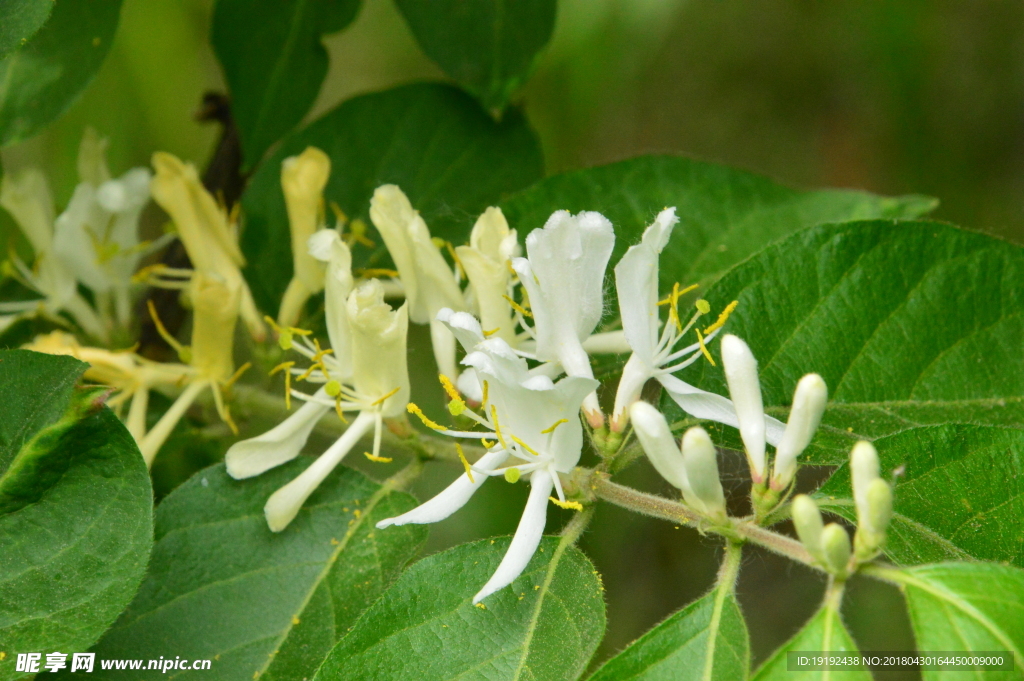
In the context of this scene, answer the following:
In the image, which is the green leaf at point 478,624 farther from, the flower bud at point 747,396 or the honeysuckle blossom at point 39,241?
the honeysuckle blossom at point 39,241

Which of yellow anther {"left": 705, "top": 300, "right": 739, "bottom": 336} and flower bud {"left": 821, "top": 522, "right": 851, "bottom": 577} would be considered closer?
flower bud {"left": 821, "top": 522, "right": 851, "bottom": 577}

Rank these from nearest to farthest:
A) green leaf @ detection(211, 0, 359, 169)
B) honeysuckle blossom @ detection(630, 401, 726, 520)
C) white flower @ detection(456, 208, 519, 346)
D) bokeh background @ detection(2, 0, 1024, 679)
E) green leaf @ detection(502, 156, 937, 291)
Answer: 1. honeysuckle blossom @ detection(630, 401, 726, 520)
2. white flower @ detection(456, 208, 519, 346)
3. green leaf @ detection(502, 156, 937, 291)
4. green leaf @ detection(211, 0, 359, 169)
5. bokeh background @ detection(2, 0, 1024, 679)

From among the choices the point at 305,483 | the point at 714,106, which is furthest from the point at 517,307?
the point at 714,106

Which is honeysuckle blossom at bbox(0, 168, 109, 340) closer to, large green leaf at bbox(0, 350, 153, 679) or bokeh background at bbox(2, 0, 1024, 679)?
large green leaf at bbox(0, 350, 153, 679)

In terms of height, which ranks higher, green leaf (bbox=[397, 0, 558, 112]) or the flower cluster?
green leaf (bbox=[397, 0, 558, 112])

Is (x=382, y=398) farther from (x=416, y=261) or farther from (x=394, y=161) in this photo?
(x=394, y=161)

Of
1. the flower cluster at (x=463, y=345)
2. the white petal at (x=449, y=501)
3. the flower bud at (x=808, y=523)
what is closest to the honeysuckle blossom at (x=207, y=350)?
the flower cluster at (x=463, y=345)

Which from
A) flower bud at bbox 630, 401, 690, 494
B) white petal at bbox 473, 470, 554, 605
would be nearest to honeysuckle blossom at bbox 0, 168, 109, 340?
white petal at bbox 473, 470, 554, 605
